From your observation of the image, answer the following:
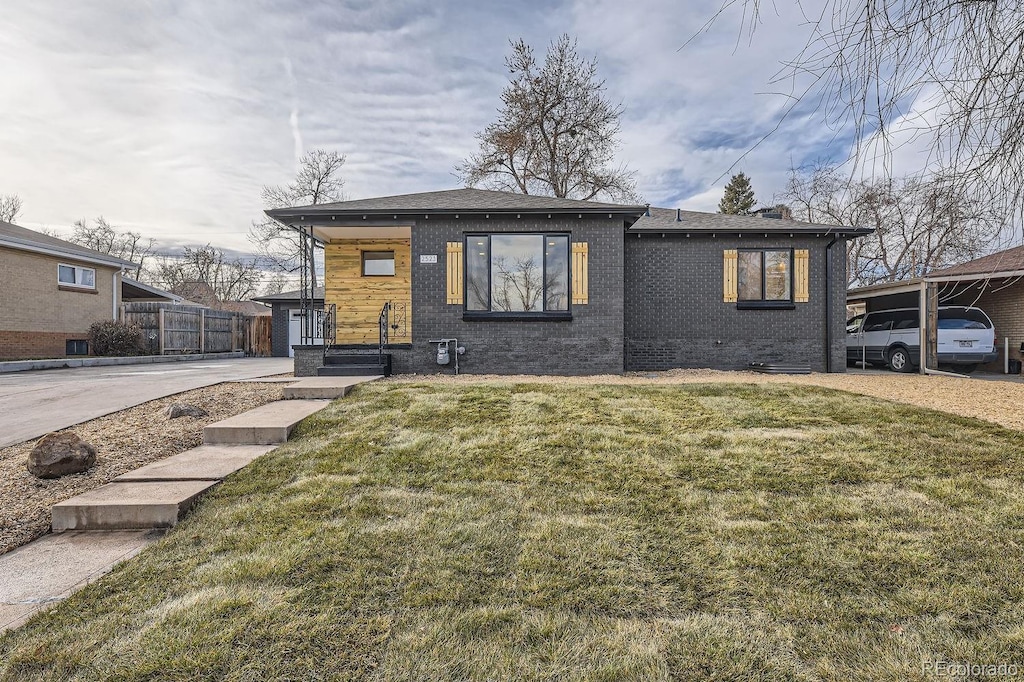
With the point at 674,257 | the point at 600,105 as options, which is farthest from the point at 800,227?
the point at 600,105

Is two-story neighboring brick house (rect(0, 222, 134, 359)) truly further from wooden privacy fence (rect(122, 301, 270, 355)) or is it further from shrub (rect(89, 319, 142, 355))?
wooden privacy fence (rect(122, 301, 270, 355))

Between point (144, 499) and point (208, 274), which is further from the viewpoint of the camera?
point (208, 274)

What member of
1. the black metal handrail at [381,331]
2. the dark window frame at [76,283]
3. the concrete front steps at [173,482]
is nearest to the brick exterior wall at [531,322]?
the black metal handrail at [381,331]

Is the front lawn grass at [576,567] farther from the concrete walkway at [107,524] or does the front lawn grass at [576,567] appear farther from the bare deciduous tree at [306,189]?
the bare deciduous tree at [306,189]

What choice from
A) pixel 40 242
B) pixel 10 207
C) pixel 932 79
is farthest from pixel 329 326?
pixel 10 207

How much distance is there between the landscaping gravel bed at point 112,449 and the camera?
9.37 ft

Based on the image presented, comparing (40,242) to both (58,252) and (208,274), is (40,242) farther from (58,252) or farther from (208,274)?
(208,274)

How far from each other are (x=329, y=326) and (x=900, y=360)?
46.9ft

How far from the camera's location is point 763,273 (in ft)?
32.4

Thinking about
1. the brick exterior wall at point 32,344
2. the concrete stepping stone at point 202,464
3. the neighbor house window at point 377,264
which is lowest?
the concrete stepping stone at point 202,464

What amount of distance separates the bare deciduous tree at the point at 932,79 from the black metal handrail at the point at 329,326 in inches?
Result: 324

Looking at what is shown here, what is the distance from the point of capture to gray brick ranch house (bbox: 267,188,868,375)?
28.3 feet

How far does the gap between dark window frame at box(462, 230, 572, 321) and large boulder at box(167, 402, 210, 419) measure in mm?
4689

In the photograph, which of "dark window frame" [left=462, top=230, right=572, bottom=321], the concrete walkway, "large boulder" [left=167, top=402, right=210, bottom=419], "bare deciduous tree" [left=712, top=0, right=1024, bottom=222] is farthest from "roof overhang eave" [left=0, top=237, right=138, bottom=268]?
"bare deciduous tree" [left=712, top=0, right=1024, bottom=222]
